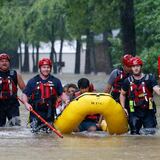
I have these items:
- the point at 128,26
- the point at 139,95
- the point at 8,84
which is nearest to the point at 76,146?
the point at 139,95

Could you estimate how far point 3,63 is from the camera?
14.8 m

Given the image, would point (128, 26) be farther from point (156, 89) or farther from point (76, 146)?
point (76, 146)

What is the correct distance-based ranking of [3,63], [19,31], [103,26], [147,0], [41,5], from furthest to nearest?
[19,31], [41,5], [103,26], [147,0], [3,63]

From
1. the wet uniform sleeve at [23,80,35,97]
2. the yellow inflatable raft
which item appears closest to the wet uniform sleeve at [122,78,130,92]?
the yellow inflatable raft

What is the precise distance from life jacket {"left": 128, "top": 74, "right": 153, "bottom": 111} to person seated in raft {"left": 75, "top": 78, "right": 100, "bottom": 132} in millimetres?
1160

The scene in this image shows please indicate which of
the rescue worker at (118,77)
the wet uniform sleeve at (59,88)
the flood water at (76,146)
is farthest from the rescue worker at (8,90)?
the rescue worker at (118,77)

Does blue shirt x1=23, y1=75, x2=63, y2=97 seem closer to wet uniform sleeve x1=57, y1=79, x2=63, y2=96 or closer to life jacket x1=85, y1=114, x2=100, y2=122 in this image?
wet uniform sleeve x1=57, y1=79, x2=63, y2=96

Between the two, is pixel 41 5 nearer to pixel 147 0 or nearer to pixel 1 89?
pixel 147 0

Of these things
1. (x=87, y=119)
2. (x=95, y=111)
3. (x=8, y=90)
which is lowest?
(x=87, y=119)

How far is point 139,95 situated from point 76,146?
6.34ft

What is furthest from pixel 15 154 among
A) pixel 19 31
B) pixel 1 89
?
pixel 19 31

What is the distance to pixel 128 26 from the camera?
95.5 feet

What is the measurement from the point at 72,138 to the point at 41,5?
1340 inches

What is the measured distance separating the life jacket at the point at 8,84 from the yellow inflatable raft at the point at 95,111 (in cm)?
120
